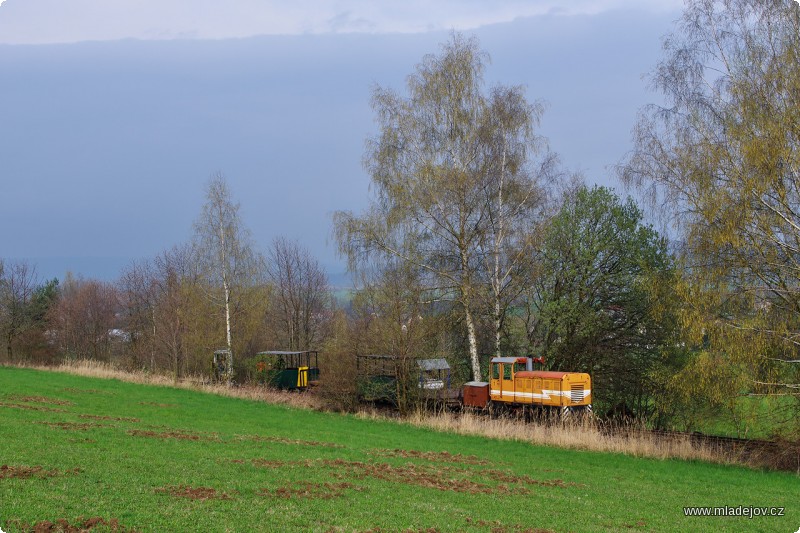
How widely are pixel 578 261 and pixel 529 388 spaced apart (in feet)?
19.5

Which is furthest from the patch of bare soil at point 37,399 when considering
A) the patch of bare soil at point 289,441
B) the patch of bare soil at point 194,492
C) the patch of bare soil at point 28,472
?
the patch of bare soil at point 194,492

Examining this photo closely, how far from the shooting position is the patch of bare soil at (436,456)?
651 inches

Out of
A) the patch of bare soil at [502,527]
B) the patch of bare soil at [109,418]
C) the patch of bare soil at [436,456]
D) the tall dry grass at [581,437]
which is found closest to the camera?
the patch of bare soil at [502,527]

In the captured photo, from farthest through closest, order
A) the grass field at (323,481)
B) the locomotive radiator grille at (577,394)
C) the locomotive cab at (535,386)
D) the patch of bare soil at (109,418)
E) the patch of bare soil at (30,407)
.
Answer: the locomotive radiator grille at (577,394) → the locomotive cab at (535,386) → the patch of bare soil at (30,407) → the patch of bare soil at (109,418) → the grass field at (323,481)

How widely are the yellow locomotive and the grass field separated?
4.40 meters

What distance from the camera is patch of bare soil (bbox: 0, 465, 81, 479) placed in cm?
1002

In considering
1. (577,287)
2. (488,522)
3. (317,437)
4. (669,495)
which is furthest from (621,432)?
(488,522)

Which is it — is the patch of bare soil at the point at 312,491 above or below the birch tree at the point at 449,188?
below

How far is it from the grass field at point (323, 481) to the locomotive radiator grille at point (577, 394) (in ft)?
15.5

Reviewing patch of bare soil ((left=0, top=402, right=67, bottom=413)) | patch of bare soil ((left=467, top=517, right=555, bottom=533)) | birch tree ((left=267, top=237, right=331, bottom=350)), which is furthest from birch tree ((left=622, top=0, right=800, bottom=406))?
birch tree ((left=267, top=237, right=331, bottom=350))

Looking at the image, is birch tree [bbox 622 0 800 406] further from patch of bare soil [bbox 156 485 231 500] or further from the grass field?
patch of bare soil [bbox 156 485 231 500]

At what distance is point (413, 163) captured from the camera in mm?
29938

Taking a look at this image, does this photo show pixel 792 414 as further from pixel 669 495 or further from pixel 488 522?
pixel 488 522

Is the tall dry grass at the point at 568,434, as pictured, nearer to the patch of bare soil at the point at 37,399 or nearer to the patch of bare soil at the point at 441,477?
the patch of bare soil at the point at 441,477
